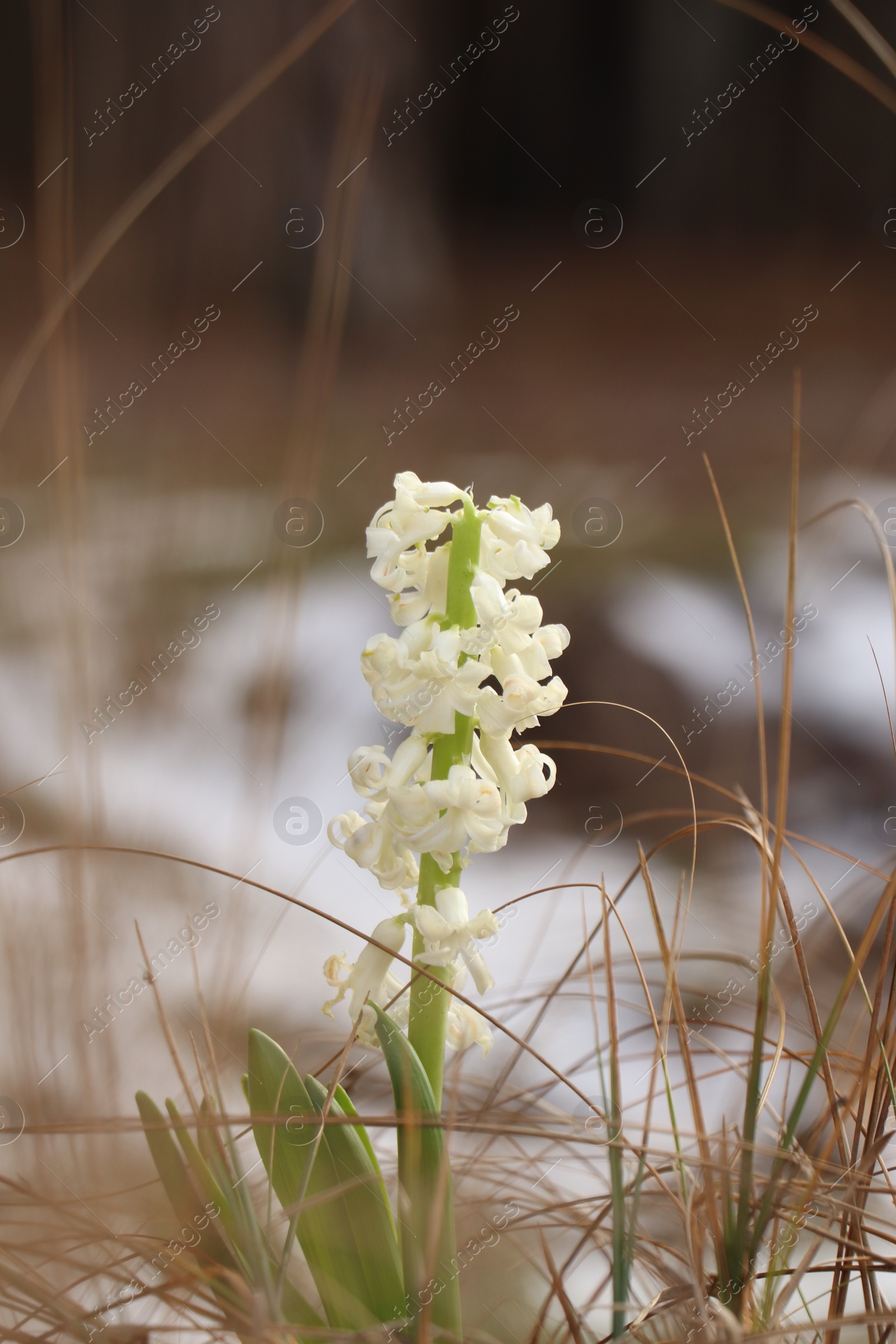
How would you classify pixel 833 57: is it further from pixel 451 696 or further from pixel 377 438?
pixel 377 438

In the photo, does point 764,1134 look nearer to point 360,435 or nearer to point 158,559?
point 158,559

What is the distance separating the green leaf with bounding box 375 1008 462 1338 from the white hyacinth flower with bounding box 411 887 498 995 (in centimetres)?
2

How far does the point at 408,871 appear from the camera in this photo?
0.75 feet

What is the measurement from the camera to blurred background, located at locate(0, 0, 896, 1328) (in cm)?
28

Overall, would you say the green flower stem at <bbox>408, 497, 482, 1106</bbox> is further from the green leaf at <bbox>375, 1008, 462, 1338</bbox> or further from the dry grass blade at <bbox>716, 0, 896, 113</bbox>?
the dry grass blade at <bbox>716, 0, 896, 113</bbox>

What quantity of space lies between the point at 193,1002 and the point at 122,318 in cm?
35

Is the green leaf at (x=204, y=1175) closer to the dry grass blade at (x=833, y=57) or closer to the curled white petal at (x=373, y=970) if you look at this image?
the curled white petal at (x=373, y=970)

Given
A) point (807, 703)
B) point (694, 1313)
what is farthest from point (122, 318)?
point (807, 703)

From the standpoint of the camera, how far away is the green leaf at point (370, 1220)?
221 millimetres

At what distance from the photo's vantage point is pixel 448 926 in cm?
20

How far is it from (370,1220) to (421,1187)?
2 cm

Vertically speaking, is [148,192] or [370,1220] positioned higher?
[148,192]

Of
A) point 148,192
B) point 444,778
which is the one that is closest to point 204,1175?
point 444,778

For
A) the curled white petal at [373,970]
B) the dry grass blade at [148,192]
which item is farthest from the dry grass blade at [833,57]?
the curled white petal at [373,970]
